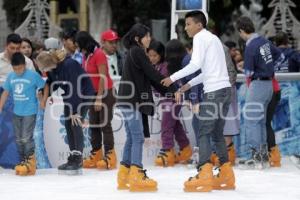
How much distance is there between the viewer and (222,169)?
285 inches

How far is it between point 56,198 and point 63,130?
2.39 m

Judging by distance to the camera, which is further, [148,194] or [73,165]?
[73,165]

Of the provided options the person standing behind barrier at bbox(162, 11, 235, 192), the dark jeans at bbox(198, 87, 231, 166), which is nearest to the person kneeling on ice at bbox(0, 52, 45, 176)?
the person standing behind barrier at bbox(162, 11, 235, 192)

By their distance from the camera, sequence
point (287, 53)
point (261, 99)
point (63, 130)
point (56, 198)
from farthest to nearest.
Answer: point (287, 53) < point (63, 130) < point (261, 99) < point (56, 198)

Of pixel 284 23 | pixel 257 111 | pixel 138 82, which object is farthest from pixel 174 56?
pixel 284 23

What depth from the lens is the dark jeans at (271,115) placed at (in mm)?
8898

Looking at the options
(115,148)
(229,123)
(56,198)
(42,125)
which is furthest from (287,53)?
(56,198)

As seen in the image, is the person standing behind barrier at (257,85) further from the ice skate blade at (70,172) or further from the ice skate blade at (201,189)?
the ice skate blade at (70,172)

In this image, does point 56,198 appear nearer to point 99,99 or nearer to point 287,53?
point 99,99

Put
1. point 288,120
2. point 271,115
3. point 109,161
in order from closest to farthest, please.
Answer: point 109,161
point 271,115
point 288,120

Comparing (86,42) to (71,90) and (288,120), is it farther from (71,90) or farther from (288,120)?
(288,120)

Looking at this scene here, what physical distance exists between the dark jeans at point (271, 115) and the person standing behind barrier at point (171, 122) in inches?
38.8

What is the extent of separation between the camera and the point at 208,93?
7125 mm

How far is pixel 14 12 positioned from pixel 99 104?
1882cm
